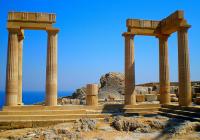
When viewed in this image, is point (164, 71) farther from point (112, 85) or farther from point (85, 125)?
point (112, 85)

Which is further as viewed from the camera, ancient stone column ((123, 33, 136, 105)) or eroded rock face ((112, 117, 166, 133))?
ancient stone column ((123, 33, 136, 105))

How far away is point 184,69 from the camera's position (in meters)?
21.3

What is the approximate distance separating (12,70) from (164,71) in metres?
13.5

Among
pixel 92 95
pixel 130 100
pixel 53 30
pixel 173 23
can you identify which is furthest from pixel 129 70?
pixel 53 30

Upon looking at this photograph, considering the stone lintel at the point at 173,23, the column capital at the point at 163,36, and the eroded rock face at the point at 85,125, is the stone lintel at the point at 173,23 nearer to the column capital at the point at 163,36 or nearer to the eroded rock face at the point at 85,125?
the column capital at the point at 163,36

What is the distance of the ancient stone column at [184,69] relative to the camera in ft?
69.0

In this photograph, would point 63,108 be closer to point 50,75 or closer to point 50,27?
point 50,75

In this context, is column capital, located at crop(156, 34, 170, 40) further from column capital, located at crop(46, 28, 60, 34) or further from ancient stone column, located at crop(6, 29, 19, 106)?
ancient stone column, located at crop(6, 29, 19, 106)

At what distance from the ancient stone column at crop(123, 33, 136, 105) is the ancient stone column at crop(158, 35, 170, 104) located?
9.94ft

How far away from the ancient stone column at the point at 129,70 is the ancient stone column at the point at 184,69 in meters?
4.27

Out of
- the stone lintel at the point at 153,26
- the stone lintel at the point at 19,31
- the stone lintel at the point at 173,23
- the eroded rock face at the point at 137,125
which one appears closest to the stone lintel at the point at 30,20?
the stone lintel at the point at 19,31

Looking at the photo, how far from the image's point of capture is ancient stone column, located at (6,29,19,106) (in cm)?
2184

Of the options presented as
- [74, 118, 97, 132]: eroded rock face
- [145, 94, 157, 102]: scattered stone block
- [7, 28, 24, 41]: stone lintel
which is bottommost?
[74, 118, 97, 132]: eroded rock face

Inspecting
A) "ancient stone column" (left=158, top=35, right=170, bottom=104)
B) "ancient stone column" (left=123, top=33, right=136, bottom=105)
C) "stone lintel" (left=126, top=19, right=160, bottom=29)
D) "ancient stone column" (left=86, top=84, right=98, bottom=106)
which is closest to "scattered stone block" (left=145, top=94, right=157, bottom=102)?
"ancient stone column" (left=158, top=35, right=170, bottom=104)
